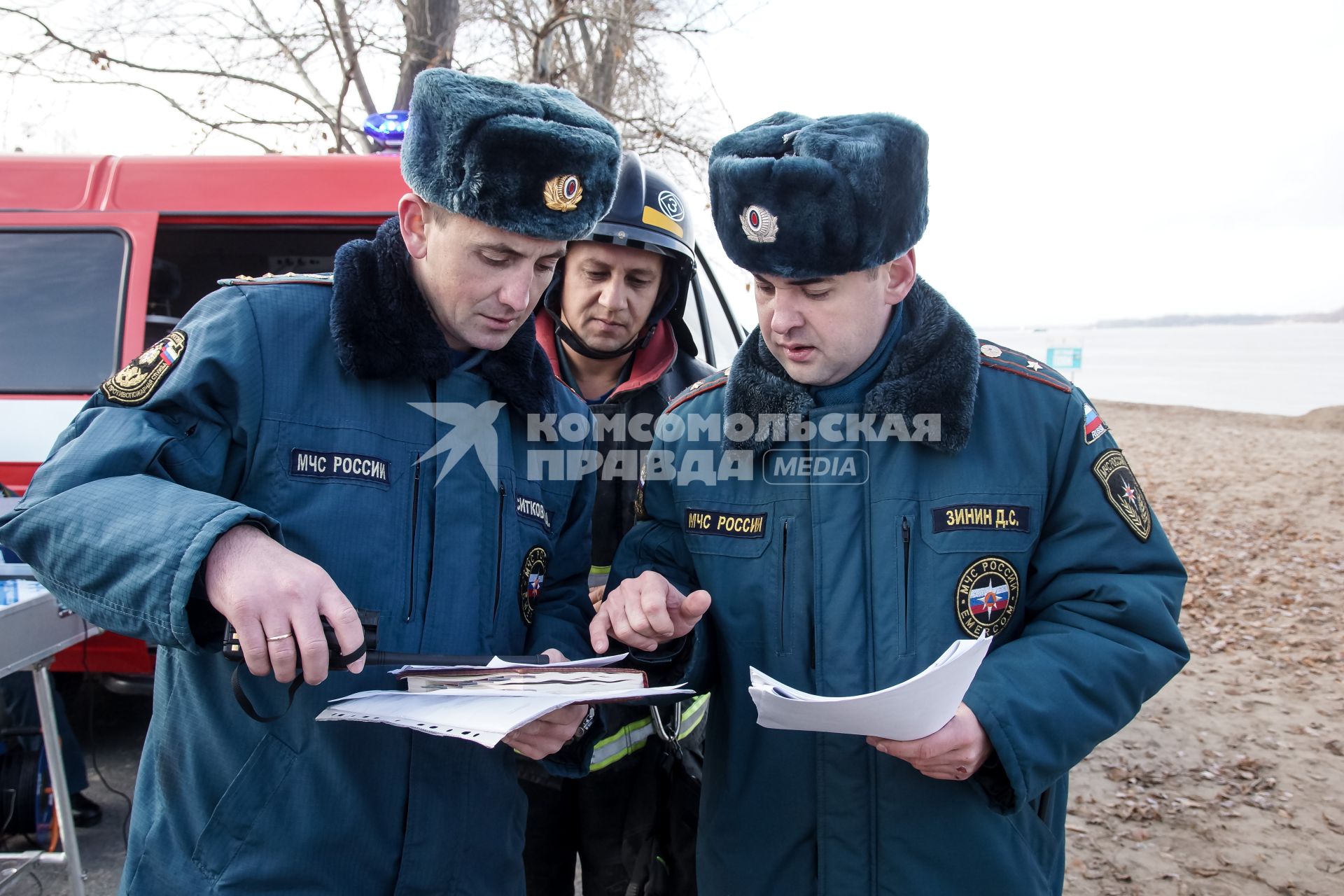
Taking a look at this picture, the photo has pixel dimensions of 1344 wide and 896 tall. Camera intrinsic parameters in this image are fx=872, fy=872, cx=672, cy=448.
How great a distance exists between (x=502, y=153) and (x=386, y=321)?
1.11 feet

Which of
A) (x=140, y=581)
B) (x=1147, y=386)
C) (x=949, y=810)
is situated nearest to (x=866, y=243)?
(x=949, y=810)

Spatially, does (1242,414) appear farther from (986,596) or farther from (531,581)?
(531,581)

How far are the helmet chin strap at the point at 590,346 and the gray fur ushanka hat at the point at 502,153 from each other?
1224mm

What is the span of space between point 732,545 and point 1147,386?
24432mm

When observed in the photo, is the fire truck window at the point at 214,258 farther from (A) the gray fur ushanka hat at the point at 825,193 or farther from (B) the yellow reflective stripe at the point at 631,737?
(A) the gray fur ushanka hat at the point at 825,193

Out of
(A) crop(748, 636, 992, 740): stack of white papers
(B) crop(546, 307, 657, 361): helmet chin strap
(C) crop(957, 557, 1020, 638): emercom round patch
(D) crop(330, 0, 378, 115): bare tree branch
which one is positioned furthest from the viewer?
(D) crop(330, 0, 378, 115): bare tree branch

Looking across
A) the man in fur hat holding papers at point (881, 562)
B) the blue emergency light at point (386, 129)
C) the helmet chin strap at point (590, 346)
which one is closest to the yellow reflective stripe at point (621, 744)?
the man in fur hat holding papers at point (881, 562)

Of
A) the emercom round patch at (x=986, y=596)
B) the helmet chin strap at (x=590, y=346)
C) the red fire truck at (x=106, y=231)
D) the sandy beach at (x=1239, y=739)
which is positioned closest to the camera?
the emercom round patch at (x=986, y=596)

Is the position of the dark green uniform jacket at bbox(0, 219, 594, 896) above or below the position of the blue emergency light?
below

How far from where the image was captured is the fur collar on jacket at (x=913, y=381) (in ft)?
5.17

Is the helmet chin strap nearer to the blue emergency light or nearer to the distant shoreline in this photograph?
the blue emergency light

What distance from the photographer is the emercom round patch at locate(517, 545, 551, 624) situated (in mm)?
1605

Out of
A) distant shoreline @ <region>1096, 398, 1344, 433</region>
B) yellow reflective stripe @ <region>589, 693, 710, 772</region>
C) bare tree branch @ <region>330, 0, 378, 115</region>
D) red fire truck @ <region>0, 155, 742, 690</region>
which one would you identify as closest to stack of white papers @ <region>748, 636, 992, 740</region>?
yellow reflective stripe @ <region>589, 693, 710, 772</region>

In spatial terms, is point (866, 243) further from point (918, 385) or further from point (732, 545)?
point (732, 545)
